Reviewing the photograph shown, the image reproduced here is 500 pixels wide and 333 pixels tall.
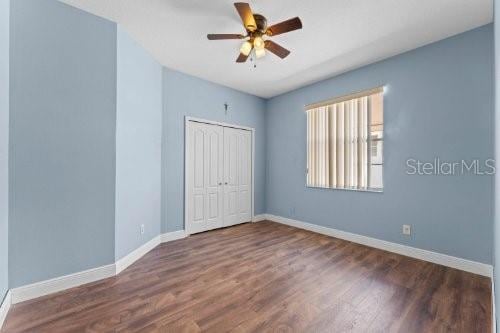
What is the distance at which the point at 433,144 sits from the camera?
2.81m

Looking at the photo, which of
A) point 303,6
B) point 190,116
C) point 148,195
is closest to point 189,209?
point 148,195

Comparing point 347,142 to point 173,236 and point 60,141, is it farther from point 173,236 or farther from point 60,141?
Answer: point 60,141

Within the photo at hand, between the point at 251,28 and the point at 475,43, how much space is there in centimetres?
260

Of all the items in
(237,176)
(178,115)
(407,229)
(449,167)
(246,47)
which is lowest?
(407,229)

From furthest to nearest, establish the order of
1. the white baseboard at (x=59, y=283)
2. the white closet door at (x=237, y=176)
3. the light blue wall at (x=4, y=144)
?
the white closet door at (x=237, y=176)
the white baseboard at (x=59, y=283)
the light blue wall at (x=4, y=144)

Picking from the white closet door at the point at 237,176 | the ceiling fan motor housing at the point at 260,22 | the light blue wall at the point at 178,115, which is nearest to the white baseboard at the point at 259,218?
the white closet door at the point at 237,176

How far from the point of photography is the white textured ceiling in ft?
7.24

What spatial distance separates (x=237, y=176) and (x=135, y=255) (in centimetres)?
239

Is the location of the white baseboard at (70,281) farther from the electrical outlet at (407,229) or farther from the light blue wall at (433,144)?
the electrical outlet at (407,229)

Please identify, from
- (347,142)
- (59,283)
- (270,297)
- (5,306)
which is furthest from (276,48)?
(5,306)

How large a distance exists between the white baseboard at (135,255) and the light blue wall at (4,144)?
2.90 feet

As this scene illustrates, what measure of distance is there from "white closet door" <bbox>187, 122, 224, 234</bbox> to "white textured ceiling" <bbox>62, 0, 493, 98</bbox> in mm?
1177

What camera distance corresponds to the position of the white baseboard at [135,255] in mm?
2547

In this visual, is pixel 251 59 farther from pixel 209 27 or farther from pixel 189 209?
pixel 189 209
